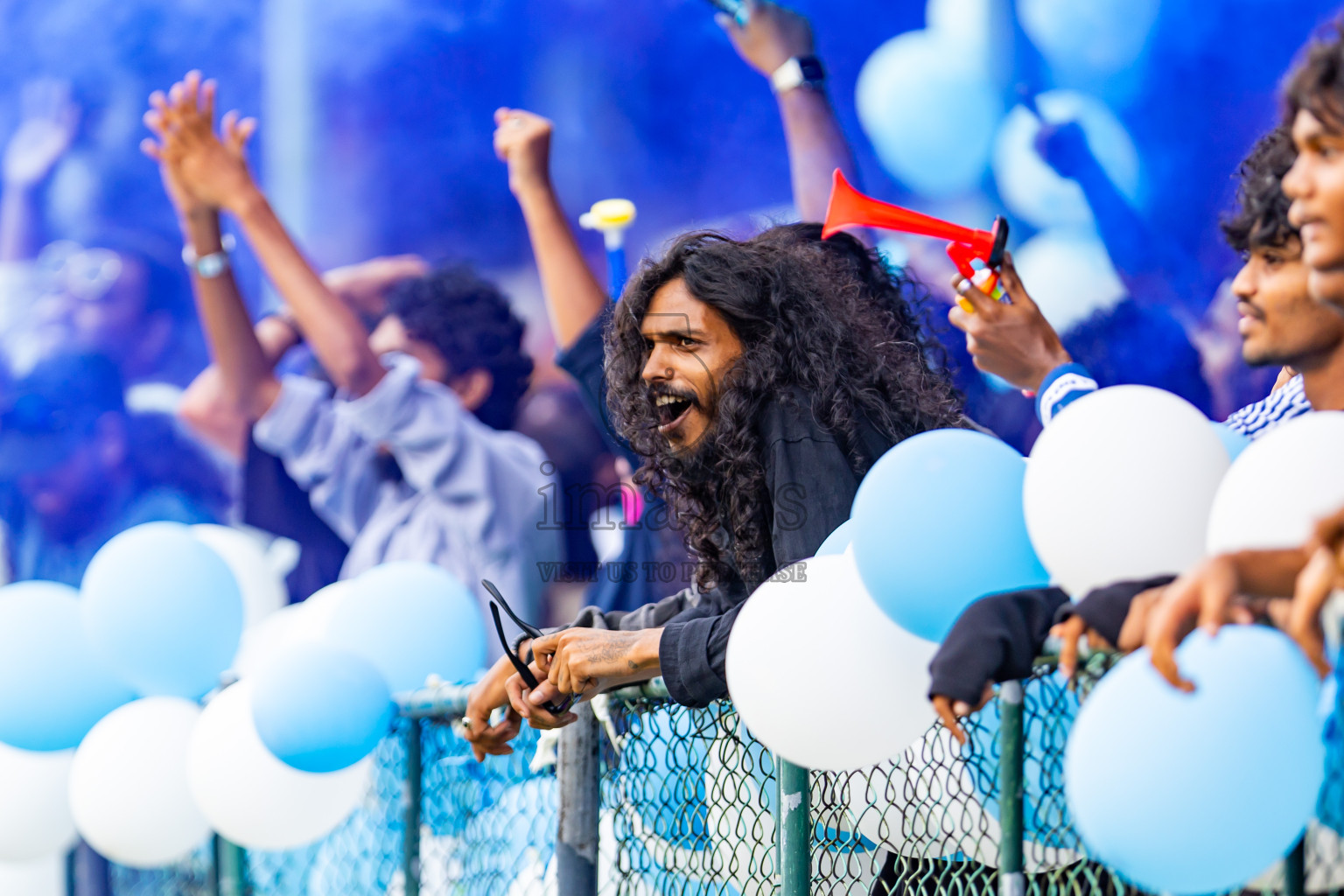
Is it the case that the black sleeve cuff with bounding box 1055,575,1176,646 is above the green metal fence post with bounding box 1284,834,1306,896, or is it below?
above

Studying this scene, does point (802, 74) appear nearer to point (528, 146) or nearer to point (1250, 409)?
→ point (528, 146)

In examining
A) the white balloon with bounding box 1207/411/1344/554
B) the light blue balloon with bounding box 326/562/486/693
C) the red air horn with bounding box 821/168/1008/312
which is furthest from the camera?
the light blue balloon with bounding box 326/562/486/693

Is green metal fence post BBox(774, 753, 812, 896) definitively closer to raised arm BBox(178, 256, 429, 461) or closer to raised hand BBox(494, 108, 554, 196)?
raised hand BBox(494, 108, 554, 196)

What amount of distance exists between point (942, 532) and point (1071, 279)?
10.8 feet

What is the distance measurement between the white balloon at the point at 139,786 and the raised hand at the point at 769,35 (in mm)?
3526

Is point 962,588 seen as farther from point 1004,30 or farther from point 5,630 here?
A: point 1004,30

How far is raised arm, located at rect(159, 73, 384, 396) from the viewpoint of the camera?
6289 mm

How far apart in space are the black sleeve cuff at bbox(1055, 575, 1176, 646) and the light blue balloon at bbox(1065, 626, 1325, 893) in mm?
115

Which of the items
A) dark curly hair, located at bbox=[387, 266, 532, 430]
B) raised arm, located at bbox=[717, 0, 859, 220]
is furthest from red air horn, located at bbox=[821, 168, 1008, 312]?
dark curly hair, located at bbox=[387, 266, 532, 430]

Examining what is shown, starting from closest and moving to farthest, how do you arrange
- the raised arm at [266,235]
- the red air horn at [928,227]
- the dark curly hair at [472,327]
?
the red air horn at [928,227] < the dark curly hair at [472,327] < the raised arm at [266,235]

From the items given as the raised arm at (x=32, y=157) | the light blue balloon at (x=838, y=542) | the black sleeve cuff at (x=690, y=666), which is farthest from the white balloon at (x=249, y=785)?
the raised arm at (x=32, y=157)

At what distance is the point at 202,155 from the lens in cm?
654

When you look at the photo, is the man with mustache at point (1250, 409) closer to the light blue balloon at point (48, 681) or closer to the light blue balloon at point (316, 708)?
the light blue balloon at point (316, 708)

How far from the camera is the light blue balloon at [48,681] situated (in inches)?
121
